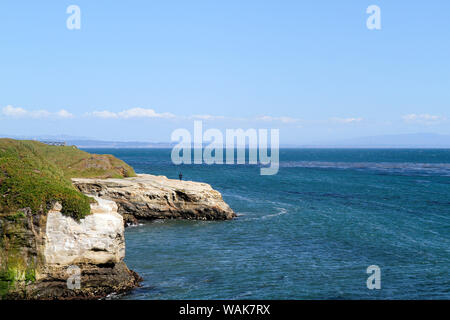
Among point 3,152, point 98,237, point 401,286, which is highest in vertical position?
point 3,152

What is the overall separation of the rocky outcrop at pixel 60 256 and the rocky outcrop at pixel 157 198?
19997 millimetres

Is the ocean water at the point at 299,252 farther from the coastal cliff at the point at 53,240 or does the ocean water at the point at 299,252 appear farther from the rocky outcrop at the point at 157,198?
the coastal cliff at the point at 53,240

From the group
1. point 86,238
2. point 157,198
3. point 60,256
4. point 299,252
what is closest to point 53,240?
point 60,256

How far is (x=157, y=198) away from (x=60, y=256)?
896 inches

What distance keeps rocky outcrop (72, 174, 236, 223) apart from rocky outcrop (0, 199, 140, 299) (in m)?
20.0

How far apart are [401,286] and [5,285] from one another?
20.3 meters

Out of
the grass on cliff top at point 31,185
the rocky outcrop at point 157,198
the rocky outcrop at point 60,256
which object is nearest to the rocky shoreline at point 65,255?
the rocky outcrop at point 60,256

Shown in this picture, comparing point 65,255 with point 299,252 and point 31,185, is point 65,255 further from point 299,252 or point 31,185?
point 299,252

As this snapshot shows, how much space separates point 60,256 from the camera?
21609 millimetres

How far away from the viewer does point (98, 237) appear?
22.7 m

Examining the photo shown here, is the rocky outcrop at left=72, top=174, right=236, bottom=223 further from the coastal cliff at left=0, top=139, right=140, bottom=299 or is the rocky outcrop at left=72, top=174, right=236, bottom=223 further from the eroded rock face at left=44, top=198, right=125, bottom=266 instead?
the eroded rock face at left=44, top=198, right=125, bottom=266
